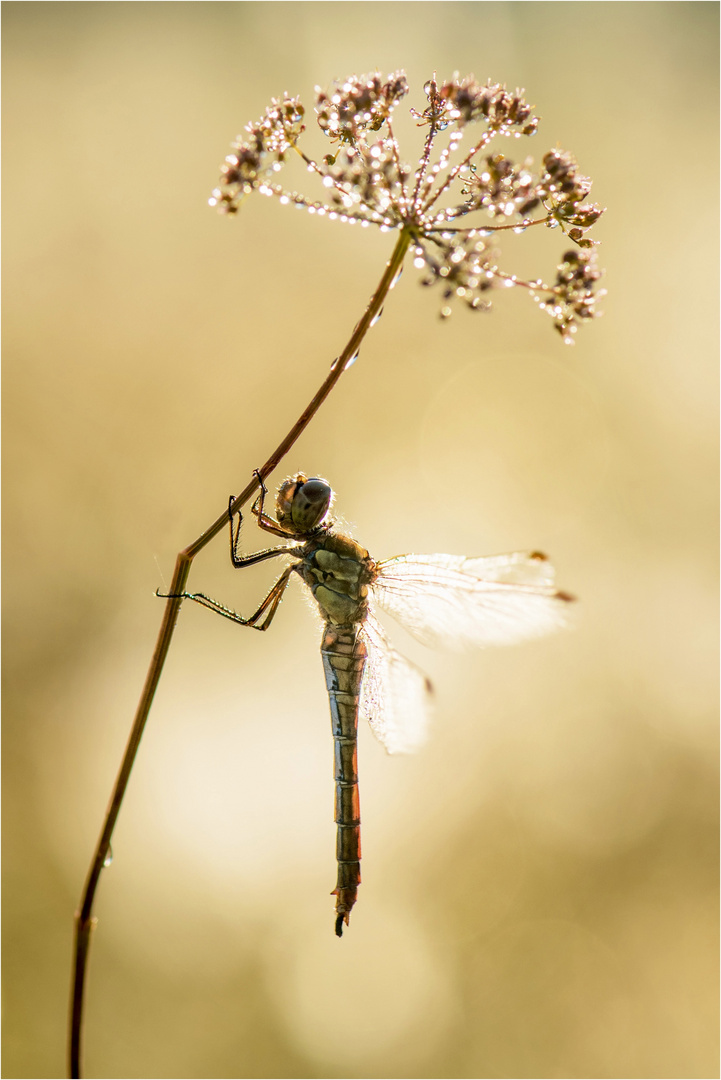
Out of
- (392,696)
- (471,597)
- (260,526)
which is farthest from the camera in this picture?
(392,696)

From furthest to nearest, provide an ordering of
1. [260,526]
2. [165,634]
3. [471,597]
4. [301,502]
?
1. [471,597]
2. [301,502]
3. [260,526]
4. [165,634]

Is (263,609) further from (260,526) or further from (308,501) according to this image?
(308,501)

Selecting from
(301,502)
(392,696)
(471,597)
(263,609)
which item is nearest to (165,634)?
(263,609)

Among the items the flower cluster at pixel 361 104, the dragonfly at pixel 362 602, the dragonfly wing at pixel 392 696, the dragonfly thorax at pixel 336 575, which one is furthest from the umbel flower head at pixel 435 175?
the dragonfly wing at pixel 392 696

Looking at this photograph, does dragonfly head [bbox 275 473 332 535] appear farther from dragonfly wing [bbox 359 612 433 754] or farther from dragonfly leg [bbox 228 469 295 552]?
dragonfly wing [bbox 359 612 433 754]

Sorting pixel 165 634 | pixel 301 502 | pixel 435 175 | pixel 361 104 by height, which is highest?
pixel 361 104

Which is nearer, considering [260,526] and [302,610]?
[260,526]

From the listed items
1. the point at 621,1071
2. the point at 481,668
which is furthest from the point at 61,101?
the point at 621,1071

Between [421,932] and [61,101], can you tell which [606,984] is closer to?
[421,932]
